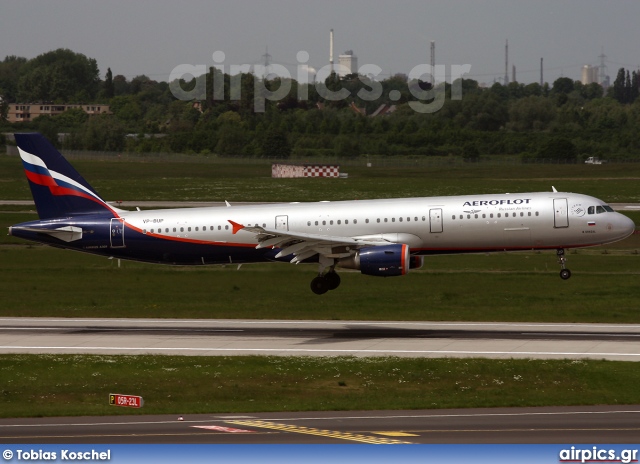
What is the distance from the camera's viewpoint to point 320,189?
124 meters

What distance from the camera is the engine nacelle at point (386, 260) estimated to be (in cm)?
5088

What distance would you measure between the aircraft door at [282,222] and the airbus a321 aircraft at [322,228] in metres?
0.05

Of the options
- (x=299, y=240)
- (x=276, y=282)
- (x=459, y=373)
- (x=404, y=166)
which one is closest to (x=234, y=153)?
(x=404, y=166)

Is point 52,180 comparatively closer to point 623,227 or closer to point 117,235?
point 117,235

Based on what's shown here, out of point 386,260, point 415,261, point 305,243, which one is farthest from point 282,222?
point 415,261

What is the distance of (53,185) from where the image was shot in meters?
56.5

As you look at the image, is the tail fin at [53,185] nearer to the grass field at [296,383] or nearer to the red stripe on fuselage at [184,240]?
the red stripe on fuselage at [184,240]

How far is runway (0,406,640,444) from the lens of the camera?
95.8 ft

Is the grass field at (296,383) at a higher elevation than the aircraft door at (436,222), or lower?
lower

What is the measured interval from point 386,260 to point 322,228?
5082 mm

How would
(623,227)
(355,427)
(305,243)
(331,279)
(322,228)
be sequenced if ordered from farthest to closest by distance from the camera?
(331,279) < (322,228) < (623,227) < (305,243) < (355,427)

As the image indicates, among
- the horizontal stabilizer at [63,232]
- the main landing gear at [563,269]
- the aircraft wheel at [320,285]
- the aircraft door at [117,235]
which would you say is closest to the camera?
the main landing gear at [563,269]

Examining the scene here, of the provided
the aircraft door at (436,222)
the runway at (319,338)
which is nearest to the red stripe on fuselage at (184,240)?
the runway at (319,338)

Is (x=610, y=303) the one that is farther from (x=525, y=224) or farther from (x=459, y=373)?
(x=459, y=373)
